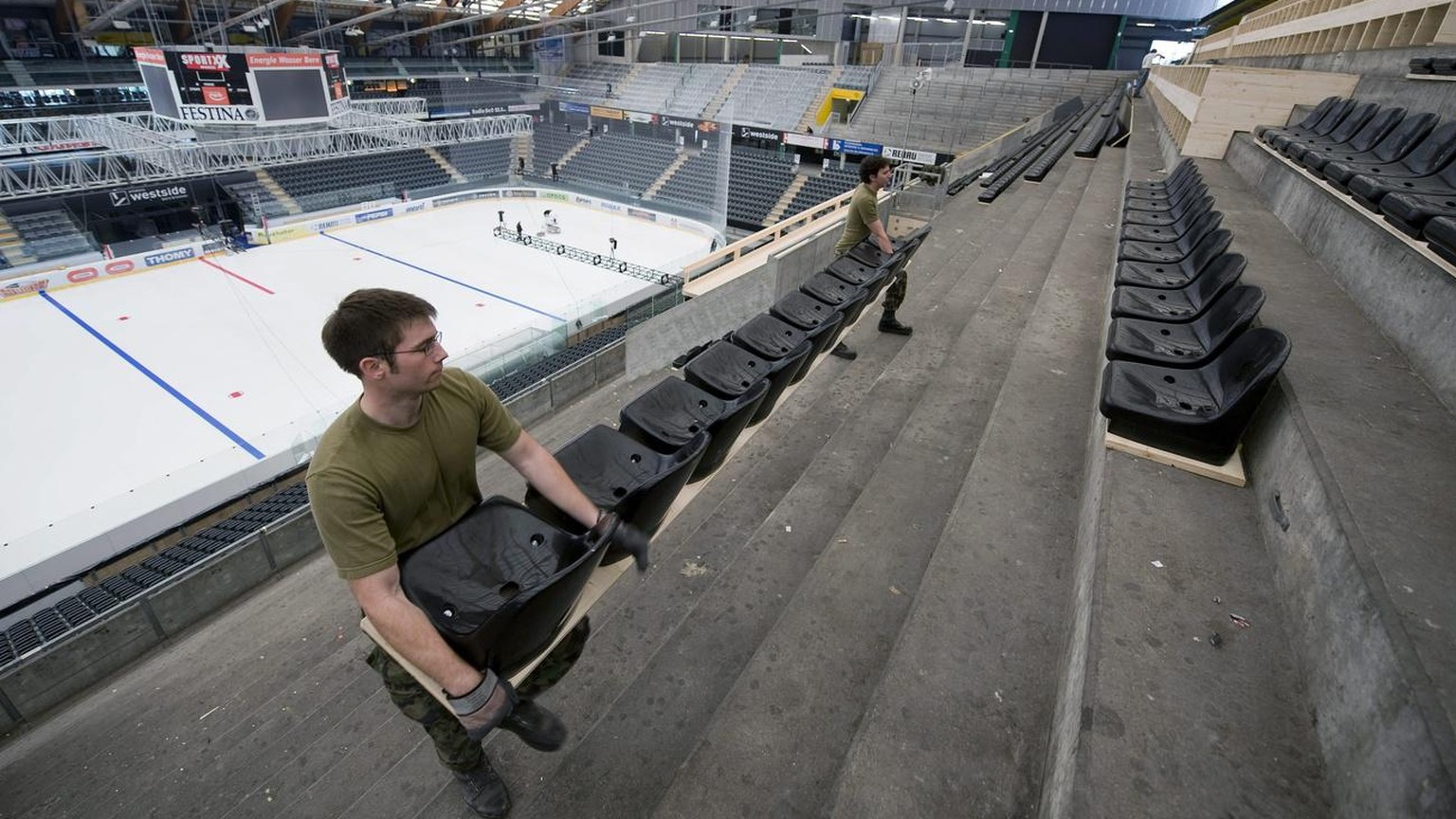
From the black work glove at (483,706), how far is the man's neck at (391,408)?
650 mm

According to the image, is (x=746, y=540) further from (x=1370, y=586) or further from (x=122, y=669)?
(x=122, y=669)

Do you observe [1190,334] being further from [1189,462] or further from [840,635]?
[840,635]

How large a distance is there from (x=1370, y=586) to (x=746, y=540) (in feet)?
6.35

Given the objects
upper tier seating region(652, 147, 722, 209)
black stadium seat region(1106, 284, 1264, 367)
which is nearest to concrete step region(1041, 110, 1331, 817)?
black stadium seat region(1106, 284, 1264, 367)

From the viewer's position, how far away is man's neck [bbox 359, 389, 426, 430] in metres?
1.50

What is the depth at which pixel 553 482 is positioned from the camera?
1.80m

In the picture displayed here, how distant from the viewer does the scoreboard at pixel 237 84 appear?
13.6m

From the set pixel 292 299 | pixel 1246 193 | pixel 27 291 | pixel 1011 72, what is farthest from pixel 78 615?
pixel 1011 72

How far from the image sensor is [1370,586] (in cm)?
125

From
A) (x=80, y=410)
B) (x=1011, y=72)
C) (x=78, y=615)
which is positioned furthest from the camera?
(x=1011, y=72)

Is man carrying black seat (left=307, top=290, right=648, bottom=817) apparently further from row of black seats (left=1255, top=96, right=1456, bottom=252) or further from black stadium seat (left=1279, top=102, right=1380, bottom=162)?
black stadium seat (left=1279, top=102, right=1380, bottom=162)

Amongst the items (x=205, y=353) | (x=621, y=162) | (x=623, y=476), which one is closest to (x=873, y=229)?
(x=623, y=476)

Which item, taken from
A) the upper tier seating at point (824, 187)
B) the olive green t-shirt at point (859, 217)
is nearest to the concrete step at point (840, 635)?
the olive green t-shirt at point (859, 217)

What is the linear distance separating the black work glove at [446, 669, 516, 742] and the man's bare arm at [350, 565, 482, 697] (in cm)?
2
